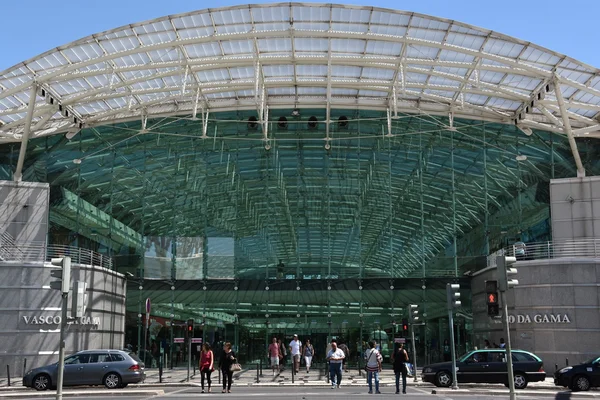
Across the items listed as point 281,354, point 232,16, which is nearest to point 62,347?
point 232,16

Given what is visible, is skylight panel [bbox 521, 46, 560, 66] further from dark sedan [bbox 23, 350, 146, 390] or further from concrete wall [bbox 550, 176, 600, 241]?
dark sedan [bbox 23, 350, 146, 390]

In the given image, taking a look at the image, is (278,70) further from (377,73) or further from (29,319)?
(29,319)

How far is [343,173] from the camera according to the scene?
38375 millimetres

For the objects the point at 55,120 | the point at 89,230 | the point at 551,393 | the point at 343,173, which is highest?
the point at 55,120

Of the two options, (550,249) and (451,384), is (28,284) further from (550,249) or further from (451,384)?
(550,249)

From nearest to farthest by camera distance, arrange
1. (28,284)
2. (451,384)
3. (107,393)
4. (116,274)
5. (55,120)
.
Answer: (107,393)
(451,384)
(28,284)
(116,274)
(55,120)

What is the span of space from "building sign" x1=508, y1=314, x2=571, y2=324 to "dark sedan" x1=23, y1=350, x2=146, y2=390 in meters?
15.8

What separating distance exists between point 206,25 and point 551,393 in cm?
1961

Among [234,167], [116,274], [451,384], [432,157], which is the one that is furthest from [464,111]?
[116,274]

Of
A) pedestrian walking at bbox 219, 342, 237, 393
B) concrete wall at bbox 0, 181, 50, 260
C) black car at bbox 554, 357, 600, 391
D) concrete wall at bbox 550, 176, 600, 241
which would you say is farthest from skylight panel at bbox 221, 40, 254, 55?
black car at bbox 554, 357, 600, 391

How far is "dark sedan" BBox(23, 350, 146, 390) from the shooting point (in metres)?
24.8

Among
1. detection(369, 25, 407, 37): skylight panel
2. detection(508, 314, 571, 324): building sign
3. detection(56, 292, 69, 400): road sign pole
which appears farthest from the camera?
detection(369, 25, 407, 37): skylight panel

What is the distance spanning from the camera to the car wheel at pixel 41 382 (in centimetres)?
2469

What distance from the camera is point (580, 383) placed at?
78.0ft
